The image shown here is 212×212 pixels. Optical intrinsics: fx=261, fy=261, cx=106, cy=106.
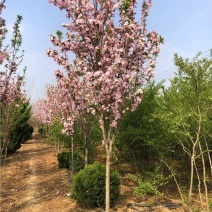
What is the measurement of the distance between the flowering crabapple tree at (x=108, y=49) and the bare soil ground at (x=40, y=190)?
4200mm

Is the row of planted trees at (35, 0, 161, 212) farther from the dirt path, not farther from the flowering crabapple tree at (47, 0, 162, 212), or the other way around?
the dirt path

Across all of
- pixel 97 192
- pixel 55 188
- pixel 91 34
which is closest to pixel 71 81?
pixel 91 34

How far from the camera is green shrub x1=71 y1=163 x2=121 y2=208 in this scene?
8297 millimetres

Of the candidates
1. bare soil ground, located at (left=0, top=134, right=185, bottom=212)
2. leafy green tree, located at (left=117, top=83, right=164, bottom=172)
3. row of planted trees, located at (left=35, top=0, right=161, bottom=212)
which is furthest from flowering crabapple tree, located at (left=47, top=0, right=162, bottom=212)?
leafy green tree, located at (left=117, top=83, right=164, bottom=172)

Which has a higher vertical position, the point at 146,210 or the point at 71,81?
the point at 71,81

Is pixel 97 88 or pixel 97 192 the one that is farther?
pixel 97 192

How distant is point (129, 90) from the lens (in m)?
5.59

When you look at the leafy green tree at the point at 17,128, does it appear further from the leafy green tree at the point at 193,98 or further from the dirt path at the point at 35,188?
the leafy green tree at the point at 193,98

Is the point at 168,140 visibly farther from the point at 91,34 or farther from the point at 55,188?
the point at 91,34

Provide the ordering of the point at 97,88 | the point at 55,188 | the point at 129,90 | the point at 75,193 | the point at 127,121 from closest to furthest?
the point at 97,88
the point at 129,90
the point at 75,193
the point at 55,188
the point at 127,121

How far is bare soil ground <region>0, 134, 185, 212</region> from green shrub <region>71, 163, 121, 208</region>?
28cm

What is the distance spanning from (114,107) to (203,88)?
12.5 feet

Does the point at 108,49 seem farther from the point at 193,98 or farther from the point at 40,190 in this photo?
the point at 40,190

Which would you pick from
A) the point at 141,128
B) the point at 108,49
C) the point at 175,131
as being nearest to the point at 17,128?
the point at 141,128
